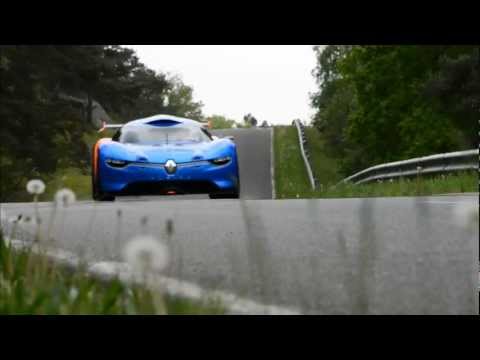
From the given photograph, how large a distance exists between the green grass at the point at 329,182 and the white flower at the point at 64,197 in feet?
3.39

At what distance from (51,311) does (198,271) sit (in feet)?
3.69

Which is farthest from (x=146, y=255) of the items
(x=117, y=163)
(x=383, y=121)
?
(x=383, y=121)

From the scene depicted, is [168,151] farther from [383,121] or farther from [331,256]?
[383,121]

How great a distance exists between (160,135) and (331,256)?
219 centimetres

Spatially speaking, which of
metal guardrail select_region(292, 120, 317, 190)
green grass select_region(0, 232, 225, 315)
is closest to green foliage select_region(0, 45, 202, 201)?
green grass select_region(0, 232, 225, 315)

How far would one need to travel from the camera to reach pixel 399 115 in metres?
10.8

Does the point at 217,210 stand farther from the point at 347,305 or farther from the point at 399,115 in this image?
the point at 399,115

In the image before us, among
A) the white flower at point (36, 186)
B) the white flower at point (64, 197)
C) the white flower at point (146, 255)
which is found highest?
the white flower at point (36, 186)

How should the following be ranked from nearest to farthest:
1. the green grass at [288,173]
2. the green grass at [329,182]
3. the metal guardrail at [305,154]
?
the green grass at [329,182] → the metal guardrail at [305,154] → the green grass at [288,173]

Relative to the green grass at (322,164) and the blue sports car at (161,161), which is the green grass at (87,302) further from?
the green grass at (322,164)

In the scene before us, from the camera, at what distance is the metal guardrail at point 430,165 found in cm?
827

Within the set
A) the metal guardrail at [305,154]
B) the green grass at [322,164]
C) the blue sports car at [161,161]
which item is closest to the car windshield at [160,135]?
the blue sports car at [161,161]

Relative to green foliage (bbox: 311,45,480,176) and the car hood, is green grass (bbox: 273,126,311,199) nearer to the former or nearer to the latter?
green foliage (bbox: 311,45,480,176)
